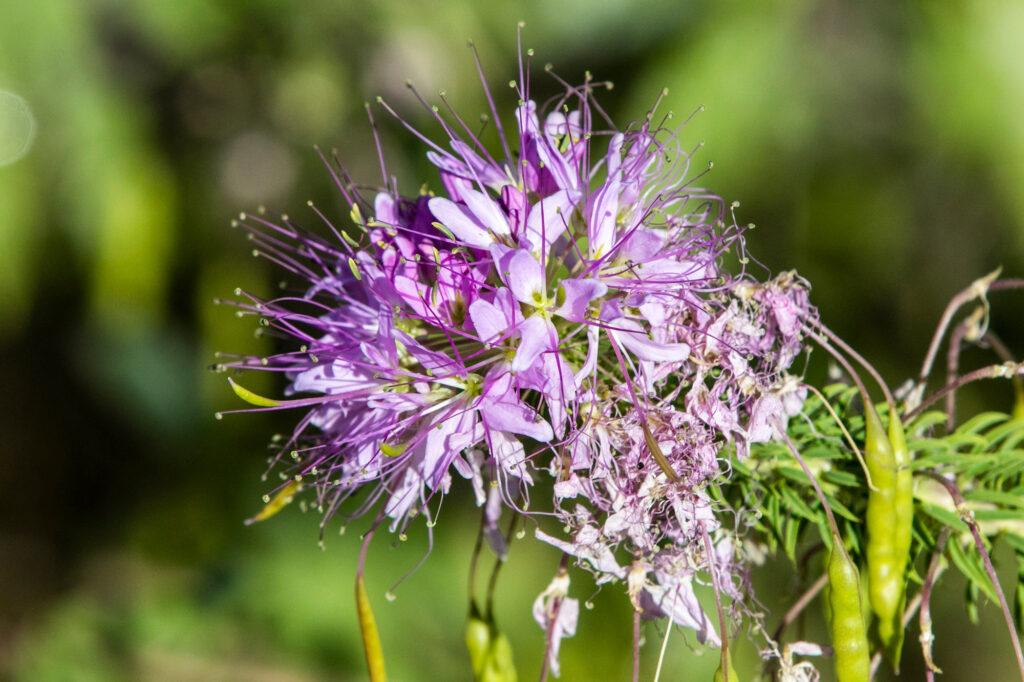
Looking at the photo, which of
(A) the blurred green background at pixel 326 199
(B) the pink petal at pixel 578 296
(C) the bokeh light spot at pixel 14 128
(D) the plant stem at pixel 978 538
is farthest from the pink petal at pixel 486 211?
(C) the bokeh light spot at pixel 14 128

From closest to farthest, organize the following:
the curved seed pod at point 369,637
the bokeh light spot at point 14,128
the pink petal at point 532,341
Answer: the pink petal at point 532,341 → the curved seed pod at point 369,637 → the bokeh light spot at point 14,128

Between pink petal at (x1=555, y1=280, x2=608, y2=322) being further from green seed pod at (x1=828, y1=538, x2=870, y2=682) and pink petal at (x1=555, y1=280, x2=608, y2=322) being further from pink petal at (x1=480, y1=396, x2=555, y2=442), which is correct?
green seed pod at (x1=828, y1=538, x2=870, y2=682)

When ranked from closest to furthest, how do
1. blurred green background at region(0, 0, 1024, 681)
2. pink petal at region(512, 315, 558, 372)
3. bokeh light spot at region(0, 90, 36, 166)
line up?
pink petal at region(512, 315, 558, 372), bokeh light spot at region(0, 90, 36, 166), blurred green background at region(0, 0, 1024, 681)

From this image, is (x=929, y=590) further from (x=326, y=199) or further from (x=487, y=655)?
(x=326, y=199)

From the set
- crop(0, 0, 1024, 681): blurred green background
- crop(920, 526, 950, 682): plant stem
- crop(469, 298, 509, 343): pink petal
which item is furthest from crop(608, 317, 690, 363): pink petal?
crop(0, 0, 1024, 681): blurred green background

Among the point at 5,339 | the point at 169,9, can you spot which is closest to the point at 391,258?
the point at 169,9

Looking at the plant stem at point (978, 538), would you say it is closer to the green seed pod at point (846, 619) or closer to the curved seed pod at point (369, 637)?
the green seed pod at point (846, 619)
